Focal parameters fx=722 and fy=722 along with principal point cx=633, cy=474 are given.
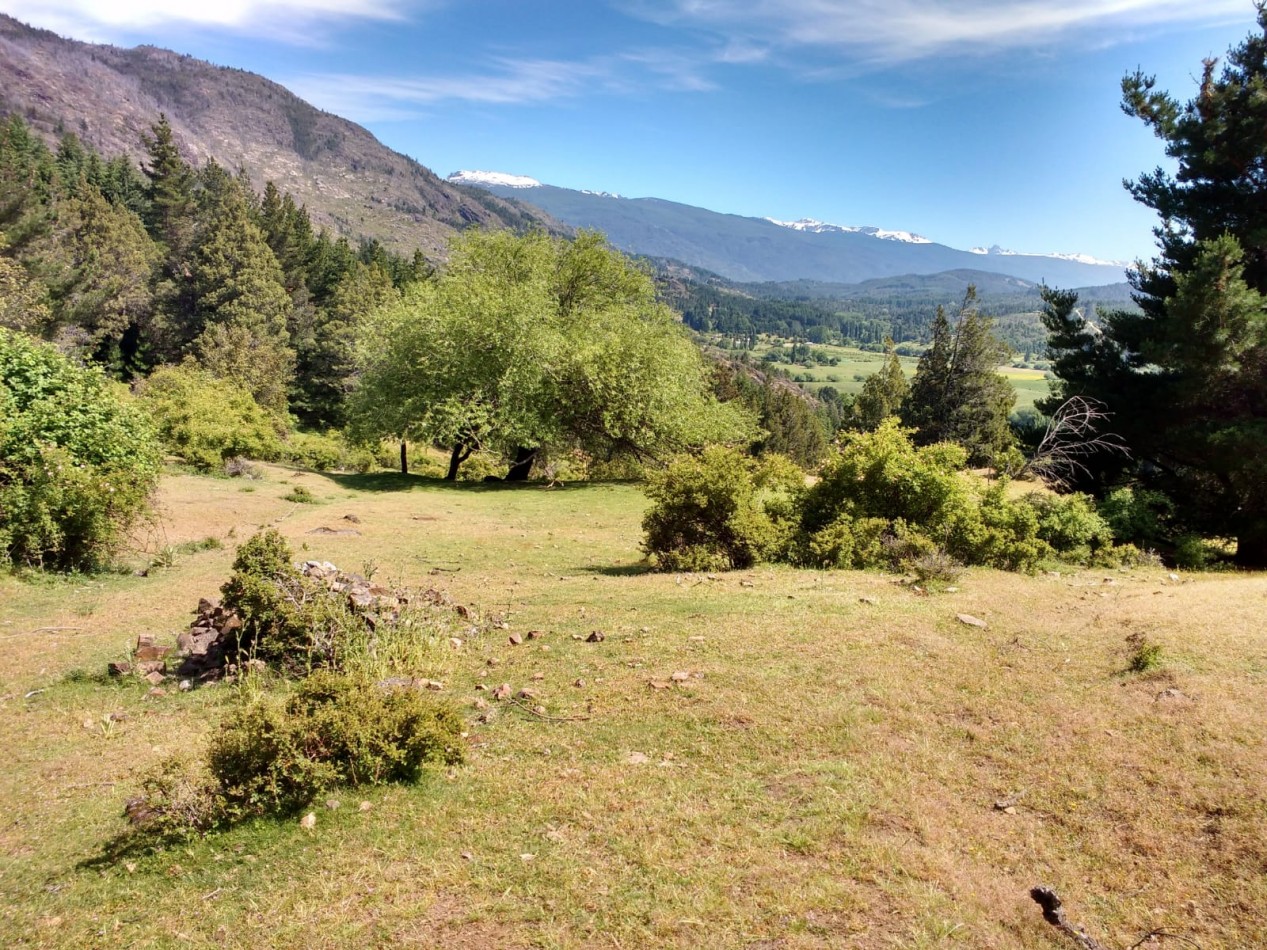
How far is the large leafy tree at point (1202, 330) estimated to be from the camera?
53.1 ft

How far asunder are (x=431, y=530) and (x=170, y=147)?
7028 cm

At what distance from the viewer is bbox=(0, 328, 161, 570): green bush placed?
11.5 metres

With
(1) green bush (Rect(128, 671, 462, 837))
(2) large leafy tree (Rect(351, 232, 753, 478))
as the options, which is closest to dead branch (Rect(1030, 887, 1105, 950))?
(1) green bush (Rect(128, 671, 462, 837))

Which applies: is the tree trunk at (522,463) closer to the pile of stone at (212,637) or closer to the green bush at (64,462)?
the green bush at (64,462)

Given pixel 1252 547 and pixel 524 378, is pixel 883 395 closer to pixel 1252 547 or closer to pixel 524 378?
pixel 524 378

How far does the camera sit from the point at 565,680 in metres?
7.81

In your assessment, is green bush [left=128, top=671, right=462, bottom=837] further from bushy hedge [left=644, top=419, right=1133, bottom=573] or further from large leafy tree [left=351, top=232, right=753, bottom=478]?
large leafy tree [left=351, top=232, right=753, bottom=478]

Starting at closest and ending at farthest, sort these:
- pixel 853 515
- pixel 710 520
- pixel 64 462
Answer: pixel 64 462 < pixel 710 520 < pixel 853 515

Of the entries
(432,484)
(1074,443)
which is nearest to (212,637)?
(432,484)

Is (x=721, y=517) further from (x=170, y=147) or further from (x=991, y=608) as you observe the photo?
(x=170, y=147)

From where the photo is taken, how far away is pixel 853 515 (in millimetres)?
14156

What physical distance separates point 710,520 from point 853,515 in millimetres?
2865

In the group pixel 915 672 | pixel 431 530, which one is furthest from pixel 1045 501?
pixel 431 530

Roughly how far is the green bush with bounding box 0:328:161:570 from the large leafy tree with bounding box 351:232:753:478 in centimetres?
1200
